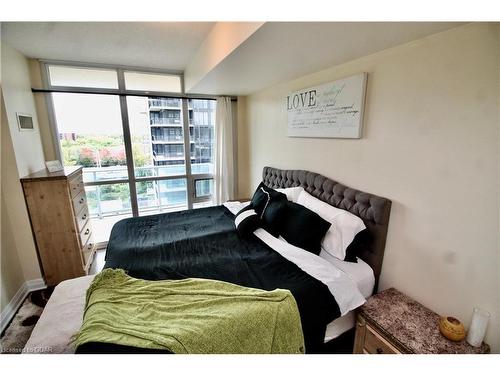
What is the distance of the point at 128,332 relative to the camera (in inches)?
43.8

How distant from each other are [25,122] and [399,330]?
3.75 metres

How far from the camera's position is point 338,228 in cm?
186

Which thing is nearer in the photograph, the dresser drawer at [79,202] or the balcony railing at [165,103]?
the dresser drawer at [79,202]

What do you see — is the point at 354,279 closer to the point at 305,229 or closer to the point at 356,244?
the point at 356,244

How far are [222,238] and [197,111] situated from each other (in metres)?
2.28

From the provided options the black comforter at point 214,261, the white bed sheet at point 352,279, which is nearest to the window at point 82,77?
the black comforter at point 214,261

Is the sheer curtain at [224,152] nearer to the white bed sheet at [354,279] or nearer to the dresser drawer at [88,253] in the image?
the dresser drawer at [88,253]

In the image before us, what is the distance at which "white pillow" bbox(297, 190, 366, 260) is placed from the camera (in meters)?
1.77

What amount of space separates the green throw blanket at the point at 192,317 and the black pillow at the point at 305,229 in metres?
0.61

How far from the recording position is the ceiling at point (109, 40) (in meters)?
1.94

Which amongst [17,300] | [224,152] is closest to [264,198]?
[224,152]
